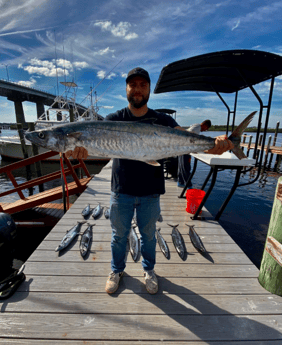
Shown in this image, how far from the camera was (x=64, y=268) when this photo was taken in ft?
9.14

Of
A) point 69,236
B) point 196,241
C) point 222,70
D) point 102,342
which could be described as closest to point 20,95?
point 222,70

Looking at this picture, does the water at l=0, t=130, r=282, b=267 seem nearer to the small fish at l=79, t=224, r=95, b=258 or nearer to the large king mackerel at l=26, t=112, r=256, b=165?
the small fish at l=79, t=224, r=95, b=258

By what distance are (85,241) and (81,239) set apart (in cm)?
10

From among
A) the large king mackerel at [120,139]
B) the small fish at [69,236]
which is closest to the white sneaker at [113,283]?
the small fish at [69,236]

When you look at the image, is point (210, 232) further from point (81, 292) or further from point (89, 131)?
point (89, 131)

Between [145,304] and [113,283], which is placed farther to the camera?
[113,283]

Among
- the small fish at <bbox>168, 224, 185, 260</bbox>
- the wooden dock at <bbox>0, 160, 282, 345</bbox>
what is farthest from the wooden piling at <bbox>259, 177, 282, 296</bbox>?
the small fish at <bbox>168, 224, 185, 260</bbox>

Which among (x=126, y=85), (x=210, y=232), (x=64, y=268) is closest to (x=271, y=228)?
(x=210, y=232)

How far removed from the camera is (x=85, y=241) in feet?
11.2

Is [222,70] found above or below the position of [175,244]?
above

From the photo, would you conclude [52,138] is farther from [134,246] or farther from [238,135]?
[238,135]

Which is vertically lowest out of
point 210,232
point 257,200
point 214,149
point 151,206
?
point 257,200

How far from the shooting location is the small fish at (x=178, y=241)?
123 inches

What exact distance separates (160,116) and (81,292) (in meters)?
2.65
